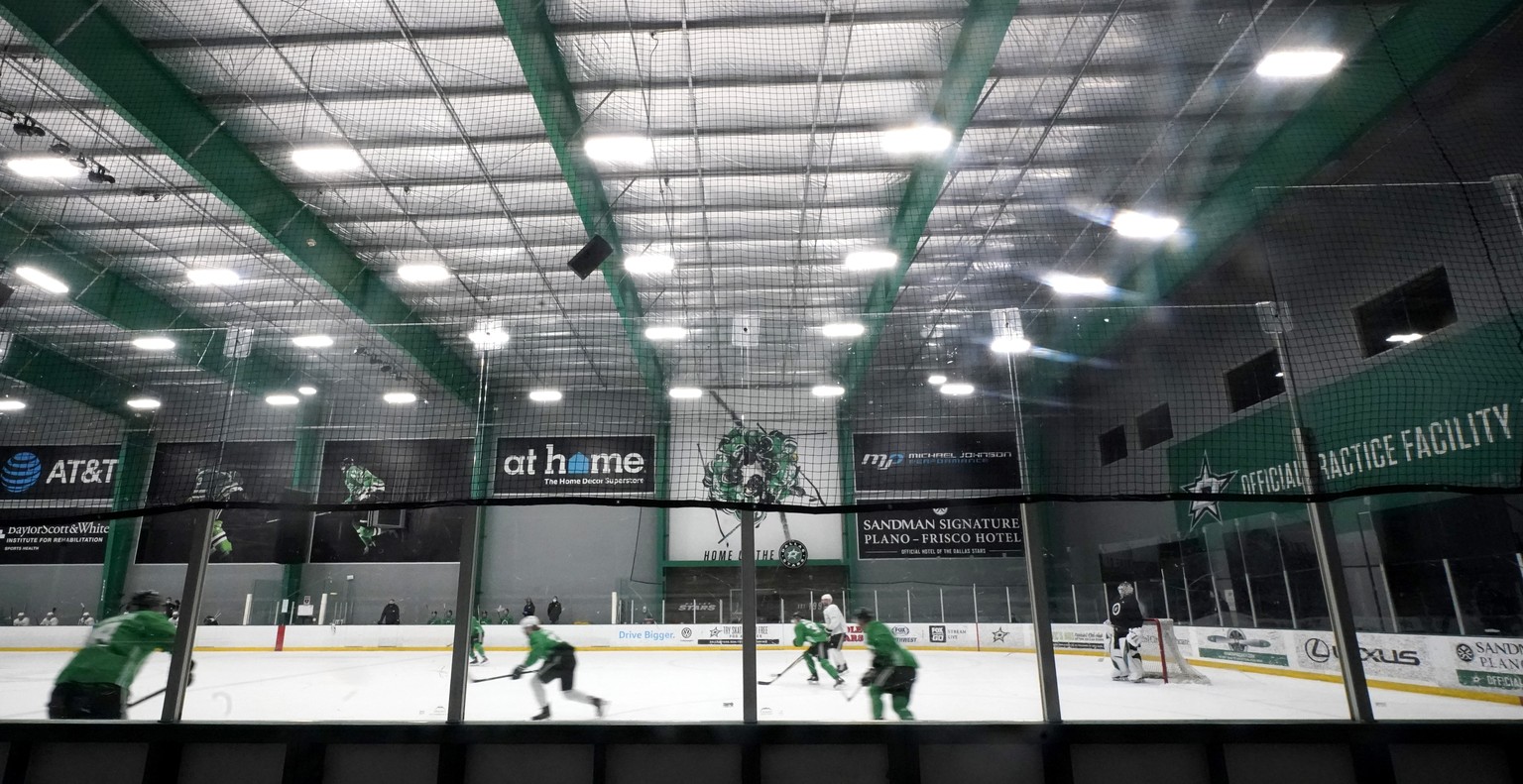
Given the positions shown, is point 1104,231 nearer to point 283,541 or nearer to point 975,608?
point 975,608

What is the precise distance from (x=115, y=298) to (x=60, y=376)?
5.97 m

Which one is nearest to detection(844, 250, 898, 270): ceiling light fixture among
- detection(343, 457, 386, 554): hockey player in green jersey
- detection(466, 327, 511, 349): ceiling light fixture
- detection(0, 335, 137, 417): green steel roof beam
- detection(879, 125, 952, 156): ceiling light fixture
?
detection(879, 125, 952, 156): ceiling light fixture

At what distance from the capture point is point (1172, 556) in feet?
34.1

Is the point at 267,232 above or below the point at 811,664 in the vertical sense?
above

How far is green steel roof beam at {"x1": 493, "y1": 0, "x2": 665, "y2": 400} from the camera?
6781 millimetres

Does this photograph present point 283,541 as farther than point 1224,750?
Yes

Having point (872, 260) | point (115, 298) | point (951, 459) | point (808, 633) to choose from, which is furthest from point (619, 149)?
point (115, 298)

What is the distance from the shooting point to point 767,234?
10320 millimetres

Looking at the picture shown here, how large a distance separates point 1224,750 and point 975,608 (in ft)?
30.8

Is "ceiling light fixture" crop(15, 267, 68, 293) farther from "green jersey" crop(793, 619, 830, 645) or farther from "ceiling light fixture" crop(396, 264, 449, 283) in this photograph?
"green jersey" crop(793, 619, 830, 645)

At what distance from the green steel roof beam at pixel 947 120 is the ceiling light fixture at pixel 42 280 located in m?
10.8

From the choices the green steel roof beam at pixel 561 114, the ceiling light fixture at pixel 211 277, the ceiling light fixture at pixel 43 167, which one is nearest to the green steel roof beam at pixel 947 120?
the green steel roof beam at pixel 561 114

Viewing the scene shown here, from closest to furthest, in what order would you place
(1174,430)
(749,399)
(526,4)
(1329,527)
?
(1329,527)
(749,399)
(526,4)
(1174,430)

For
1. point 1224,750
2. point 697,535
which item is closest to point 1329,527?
point 1224,750
